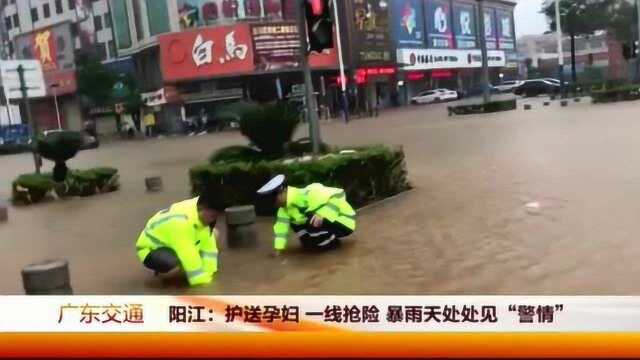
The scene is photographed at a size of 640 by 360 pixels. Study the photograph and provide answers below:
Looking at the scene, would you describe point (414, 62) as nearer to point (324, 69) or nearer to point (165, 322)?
point (324, 69)

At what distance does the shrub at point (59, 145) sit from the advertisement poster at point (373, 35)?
815mm

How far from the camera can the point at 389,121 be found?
194 cm

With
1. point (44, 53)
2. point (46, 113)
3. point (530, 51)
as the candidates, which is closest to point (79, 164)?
point (46, 113)

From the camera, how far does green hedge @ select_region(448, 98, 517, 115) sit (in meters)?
1.94

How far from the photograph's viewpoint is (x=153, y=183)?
78.0 inches

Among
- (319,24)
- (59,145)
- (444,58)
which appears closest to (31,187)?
(59,145)

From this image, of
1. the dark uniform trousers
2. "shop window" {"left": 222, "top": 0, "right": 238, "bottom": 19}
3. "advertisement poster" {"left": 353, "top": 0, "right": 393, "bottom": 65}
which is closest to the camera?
"shop window" {"left": 222, "top": 0, "right": 238, "bottom": 19}

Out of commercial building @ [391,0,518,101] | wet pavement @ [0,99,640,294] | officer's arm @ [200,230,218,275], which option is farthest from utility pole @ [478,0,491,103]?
officer's arm @ [200,230,218,275]

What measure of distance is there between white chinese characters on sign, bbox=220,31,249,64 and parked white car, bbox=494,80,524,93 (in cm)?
75

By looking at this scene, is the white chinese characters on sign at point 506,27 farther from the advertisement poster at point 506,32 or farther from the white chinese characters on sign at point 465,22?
the white chinese characters on sign at point 465,22

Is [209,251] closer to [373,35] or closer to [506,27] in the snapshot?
[373,35]

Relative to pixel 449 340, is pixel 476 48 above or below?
above

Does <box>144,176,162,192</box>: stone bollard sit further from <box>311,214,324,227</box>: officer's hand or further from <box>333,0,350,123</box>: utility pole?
<box>311,214,324,227</box>: officer's hand

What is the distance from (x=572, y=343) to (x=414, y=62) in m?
0.79
